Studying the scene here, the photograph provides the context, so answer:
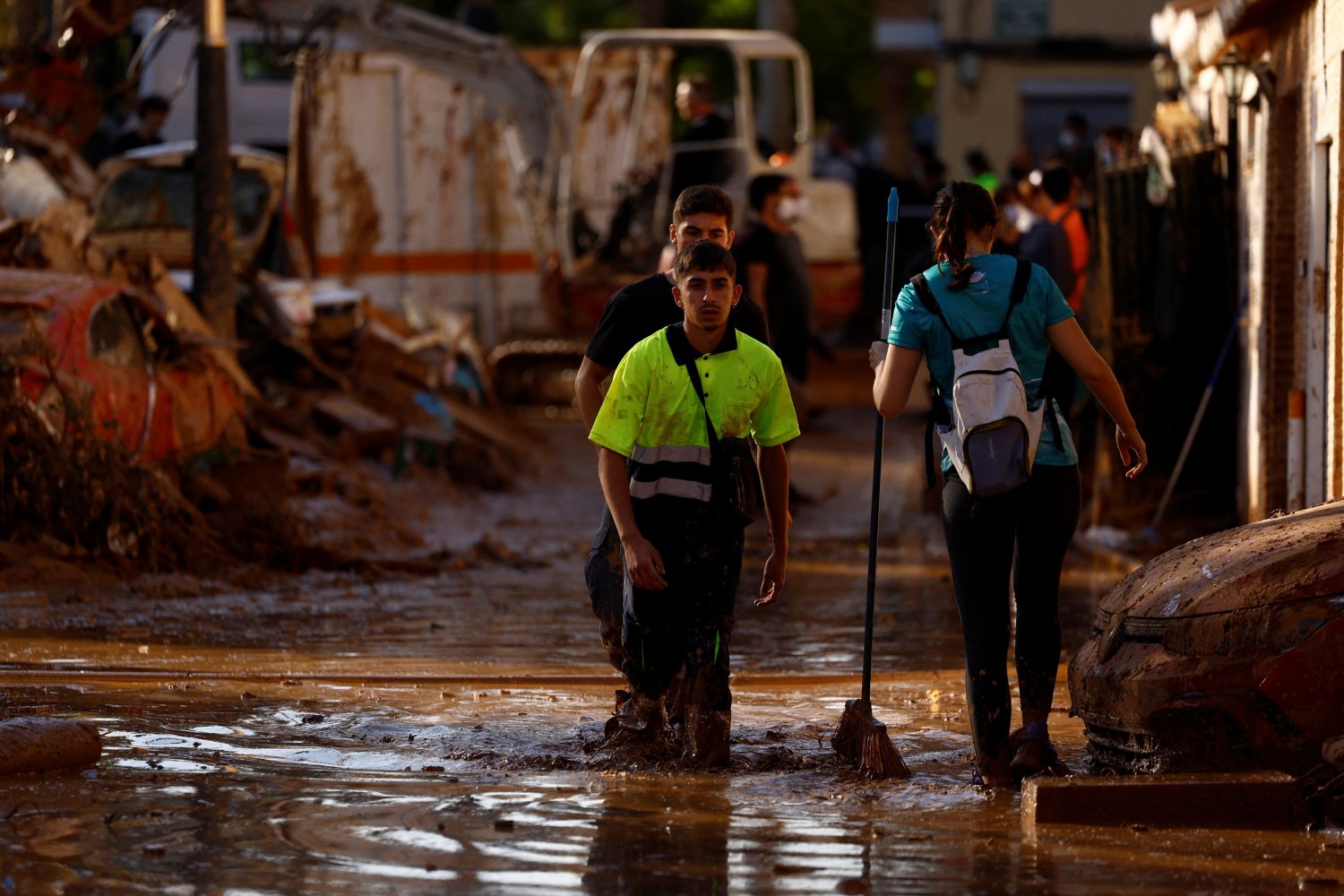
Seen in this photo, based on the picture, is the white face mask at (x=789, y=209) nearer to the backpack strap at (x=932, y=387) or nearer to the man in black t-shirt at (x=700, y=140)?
the man in black t-shirt at (x=700, y=140)

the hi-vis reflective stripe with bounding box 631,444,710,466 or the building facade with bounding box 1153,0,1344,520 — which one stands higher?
the building facade with bounding box 1153,0,1344,520

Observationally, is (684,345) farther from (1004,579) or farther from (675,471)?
(1004,579)

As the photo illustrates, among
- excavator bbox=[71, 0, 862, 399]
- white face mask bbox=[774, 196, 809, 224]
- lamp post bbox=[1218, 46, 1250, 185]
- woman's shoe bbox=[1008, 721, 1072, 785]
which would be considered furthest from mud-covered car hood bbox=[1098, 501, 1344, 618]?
excavator bbox=[71, 0, 862, 399]

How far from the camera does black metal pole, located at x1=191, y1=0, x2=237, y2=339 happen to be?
1345 cm

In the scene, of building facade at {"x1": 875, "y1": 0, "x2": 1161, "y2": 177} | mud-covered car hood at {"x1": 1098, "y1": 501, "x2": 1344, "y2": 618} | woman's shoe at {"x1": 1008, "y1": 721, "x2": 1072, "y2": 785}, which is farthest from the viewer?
building facade at {"x1": 875, "y1": 0, "x2": 1161, "y2": 177}

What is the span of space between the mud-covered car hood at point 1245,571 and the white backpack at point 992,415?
56 centimetres

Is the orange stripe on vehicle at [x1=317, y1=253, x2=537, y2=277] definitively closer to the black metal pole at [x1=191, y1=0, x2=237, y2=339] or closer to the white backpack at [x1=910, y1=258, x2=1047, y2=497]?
the black metal pole at [x1=191, y1=0, x2=237, y2=339]

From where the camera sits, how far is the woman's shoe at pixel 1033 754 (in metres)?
6.21

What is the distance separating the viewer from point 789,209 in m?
14.2

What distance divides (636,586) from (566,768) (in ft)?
2.01

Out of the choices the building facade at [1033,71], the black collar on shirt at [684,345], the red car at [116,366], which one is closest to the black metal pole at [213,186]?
the red car at [116,366]

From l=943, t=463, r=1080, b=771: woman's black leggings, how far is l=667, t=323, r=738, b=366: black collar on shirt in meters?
0.81

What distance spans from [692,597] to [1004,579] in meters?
0.97

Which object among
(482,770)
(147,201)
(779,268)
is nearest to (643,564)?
(482,770)
